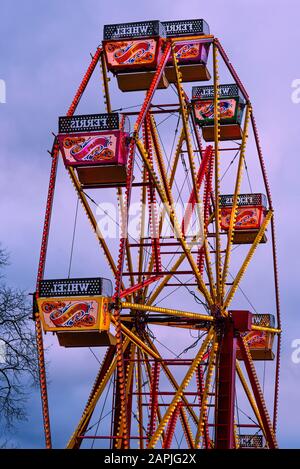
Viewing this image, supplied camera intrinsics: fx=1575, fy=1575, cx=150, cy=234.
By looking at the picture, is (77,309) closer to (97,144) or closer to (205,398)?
(97,144)

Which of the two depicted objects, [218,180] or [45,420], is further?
[218,180]

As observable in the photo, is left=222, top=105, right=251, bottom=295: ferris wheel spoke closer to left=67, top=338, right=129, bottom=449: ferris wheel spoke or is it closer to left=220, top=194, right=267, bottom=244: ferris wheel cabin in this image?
left=67, top=338, right=129, bottom=449: ferris wheel spoke

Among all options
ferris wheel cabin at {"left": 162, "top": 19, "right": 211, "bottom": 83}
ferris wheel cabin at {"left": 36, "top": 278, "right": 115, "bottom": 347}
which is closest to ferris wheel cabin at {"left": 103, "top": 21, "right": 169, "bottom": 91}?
ferris wheel cabin at {"left": 162, "top": 19, "right": 211, "bottom": 83}

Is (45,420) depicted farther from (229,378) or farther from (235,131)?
(235,131)

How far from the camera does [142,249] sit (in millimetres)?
55625

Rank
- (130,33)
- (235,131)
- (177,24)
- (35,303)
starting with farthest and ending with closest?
(235,131) → (177,24) → (130,33) → (35,303)

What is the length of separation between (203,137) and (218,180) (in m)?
10.5

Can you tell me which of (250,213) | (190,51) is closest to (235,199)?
(190,51)

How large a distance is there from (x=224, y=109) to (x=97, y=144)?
49.0 ft

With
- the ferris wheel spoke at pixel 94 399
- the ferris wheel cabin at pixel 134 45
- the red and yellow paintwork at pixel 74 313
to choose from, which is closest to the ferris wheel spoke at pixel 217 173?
the ferris wheel cabin at pixel 134 45

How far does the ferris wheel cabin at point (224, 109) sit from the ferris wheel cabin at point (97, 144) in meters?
13.0

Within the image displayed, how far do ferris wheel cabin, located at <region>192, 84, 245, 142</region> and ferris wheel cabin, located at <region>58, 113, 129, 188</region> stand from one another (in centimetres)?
1303

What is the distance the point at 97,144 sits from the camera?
149 ft

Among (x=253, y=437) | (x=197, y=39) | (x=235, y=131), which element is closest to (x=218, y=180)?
(x=197, y=39)
